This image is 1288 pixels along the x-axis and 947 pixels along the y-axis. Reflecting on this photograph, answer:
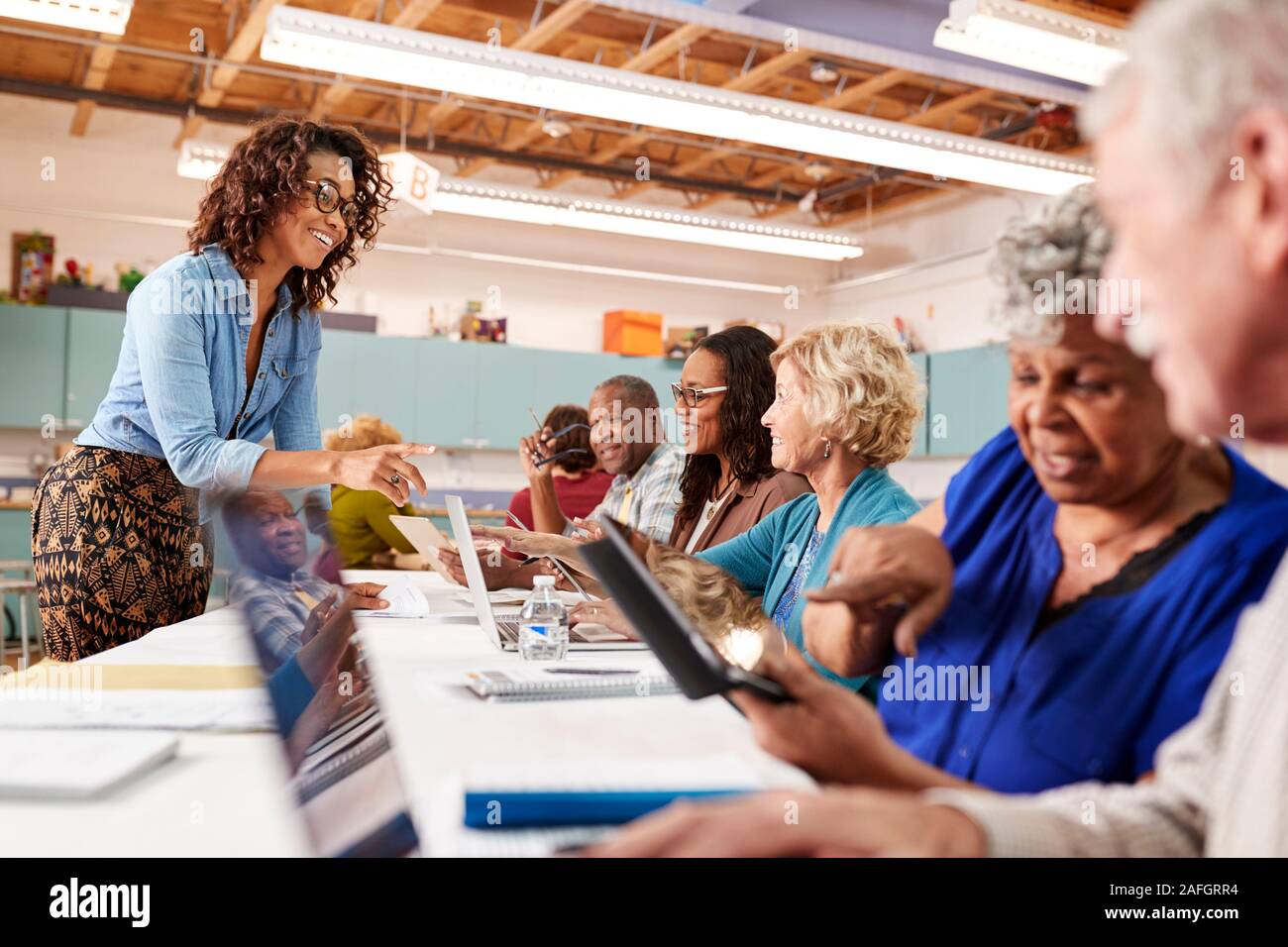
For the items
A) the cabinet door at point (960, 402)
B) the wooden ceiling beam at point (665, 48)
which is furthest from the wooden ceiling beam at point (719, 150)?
the cabinet door at point (960, 402)

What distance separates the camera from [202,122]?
7.55m

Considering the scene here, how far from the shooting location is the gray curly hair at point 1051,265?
0.95 metres

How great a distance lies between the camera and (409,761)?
1070 mm

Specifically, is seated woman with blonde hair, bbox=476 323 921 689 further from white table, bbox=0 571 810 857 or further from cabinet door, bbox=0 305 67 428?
cabinet door, bbox=0 305 67 428

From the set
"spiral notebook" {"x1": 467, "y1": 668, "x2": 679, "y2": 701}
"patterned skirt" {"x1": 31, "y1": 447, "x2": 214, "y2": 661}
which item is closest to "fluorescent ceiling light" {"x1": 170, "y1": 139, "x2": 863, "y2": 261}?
"patterned skirt" {"x1": 31, "y1": 447, "x2": 214, "y2": 661}

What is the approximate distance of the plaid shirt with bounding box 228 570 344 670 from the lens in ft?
4.09

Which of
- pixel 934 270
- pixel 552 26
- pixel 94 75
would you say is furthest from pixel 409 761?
pixel 934 270

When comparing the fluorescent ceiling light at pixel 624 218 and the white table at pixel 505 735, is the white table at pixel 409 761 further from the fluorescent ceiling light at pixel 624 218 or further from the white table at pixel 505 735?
the fluorescent ceiling light at pixel 624 218

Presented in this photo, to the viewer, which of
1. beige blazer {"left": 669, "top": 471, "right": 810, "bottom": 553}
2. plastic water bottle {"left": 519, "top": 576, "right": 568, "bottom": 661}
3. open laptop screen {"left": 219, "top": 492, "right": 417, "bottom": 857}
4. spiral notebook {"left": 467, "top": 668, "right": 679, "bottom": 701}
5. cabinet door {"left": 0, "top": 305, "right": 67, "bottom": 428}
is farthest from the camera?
cabinet door {"left": 0, "top": 305, "right": 67, "bottom": 428}

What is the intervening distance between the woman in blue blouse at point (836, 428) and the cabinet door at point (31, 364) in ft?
21.0

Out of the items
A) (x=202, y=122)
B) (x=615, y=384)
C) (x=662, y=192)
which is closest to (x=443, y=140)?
(x=202, y=122)

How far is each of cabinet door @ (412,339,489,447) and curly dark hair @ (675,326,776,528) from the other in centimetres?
544
